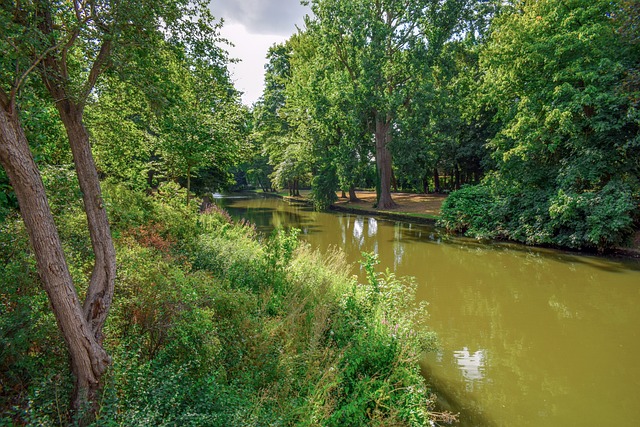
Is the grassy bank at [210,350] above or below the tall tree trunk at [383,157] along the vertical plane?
below

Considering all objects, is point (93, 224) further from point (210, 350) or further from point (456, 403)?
point (456, 403)

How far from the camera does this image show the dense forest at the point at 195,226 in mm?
2895

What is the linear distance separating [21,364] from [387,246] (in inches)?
456

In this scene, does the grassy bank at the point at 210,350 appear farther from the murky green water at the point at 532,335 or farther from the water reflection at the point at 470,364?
the murky green water at the point at 532,335

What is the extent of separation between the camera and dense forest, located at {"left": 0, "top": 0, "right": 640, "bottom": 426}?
9.50ft

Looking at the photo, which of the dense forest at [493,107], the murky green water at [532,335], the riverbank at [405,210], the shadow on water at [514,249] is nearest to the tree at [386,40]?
the dense forest at [493,107]

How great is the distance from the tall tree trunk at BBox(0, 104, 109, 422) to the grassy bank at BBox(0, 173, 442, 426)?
17 cm

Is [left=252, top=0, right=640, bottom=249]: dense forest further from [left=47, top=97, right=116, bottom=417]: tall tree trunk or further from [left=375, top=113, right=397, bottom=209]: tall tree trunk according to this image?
[left=47, top=97, right=116, bottom=417]: tall tree trunk

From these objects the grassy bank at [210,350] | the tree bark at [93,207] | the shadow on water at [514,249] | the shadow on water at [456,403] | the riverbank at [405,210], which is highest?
the tree bark at [93,207]

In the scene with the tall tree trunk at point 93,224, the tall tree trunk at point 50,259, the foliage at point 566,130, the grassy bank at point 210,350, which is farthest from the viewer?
the foliage at point 566,130

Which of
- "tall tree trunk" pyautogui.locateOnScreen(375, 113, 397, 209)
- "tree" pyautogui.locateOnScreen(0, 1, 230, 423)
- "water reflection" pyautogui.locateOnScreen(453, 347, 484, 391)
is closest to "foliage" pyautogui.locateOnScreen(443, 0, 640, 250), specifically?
"tall tree trunk" pyautogui.locateOnScreen(375, 113, 397, 209)

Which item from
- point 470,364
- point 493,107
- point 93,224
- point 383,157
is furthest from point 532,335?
point 383,157

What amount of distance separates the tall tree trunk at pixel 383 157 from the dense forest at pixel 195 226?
771cm

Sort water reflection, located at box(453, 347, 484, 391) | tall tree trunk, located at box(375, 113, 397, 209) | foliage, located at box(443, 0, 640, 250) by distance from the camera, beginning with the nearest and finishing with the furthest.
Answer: water reflection, located at box(453, 347, 484, 391)
foliage, located at box(443, 0, 640, 250)
tall tree trunk, located at box(375, 113, 397, 209)
